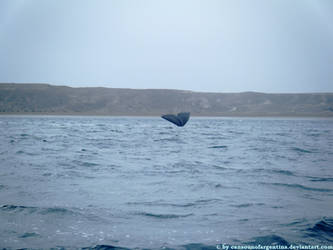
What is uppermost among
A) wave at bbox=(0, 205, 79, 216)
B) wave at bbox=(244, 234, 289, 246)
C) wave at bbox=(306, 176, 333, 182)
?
wave at bbox=(306, 176, 333, 182)

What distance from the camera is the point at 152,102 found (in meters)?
121

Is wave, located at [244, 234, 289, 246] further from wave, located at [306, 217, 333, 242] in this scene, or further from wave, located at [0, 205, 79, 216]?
wave, located at [0, 205, 79, 216]

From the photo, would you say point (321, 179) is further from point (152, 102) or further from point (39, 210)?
point (152, 102)

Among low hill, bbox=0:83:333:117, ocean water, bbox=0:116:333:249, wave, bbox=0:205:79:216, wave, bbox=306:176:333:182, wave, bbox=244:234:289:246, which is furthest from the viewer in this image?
low hill, bbox=0:83:333:117

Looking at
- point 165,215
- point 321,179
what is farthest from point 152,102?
point 165,215

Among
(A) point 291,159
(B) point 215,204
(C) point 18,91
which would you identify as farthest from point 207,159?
(C) point 18,91

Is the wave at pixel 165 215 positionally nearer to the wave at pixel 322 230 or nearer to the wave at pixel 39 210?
the wave at pixel 39 210

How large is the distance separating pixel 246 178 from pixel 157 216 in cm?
430

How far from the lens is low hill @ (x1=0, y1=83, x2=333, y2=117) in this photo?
4083 inches

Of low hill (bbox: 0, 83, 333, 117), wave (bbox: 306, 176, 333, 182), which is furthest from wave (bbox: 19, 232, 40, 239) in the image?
low hill (bbox: 0, 83, 333, 117)

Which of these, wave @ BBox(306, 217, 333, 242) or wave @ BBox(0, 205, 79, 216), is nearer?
wave @ BBox(306, 217, 333, 242)

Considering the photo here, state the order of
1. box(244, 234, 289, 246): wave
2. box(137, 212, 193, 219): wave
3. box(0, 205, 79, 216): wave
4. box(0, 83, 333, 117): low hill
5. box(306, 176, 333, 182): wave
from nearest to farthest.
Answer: box(244, 234, 289, 246): wave
box(137, 212, 193, 219): wave
box(0, 205, 79, 216): wave
box(306, 176, 333, 182): wave
box(0, 83, 333, 117): low hill

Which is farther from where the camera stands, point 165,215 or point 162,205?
point 162,205

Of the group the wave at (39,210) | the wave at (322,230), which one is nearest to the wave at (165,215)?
the wave at (39,210)
